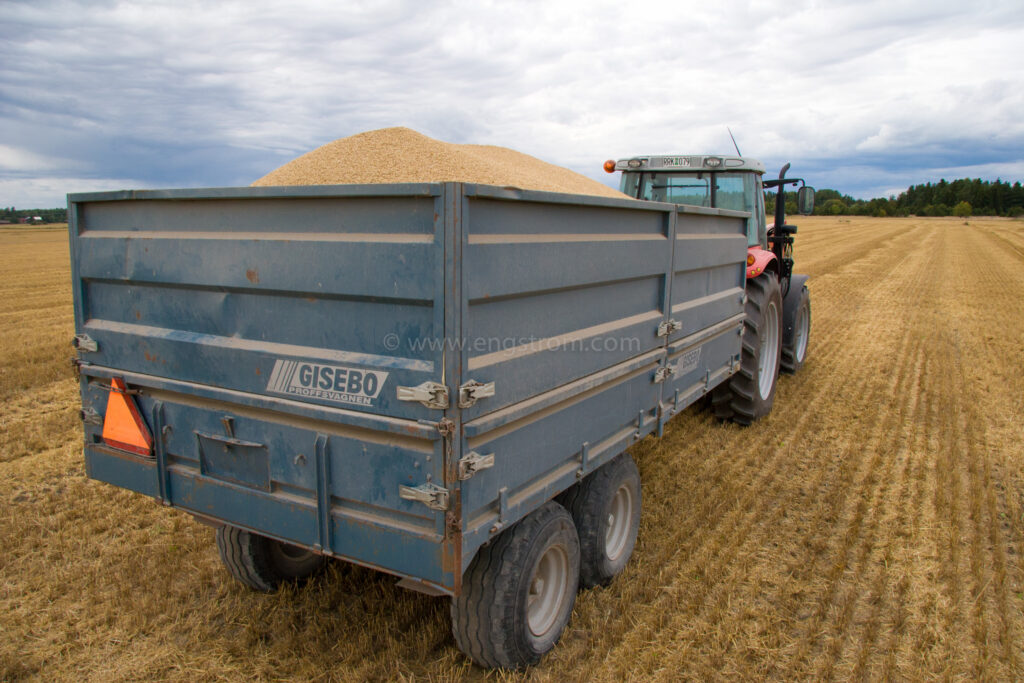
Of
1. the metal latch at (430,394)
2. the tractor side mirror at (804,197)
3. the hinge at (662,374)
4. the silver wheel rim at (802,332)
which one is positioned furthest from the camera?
the silver wheel rim at (802,332)

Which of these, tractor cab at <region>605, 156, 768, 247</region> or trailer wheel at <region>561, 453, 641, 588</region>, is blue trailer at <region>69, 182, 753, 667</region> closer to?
trailer wheel at <region>561, 453, 641, 588</region>

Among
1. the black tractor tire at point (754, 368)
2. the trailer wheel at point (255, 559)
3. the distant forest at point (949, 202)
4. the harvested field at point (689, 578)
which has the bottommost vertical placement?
the harvested field at point (689, 578)

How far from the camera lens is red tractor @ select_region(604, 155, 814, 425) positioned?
5.78m

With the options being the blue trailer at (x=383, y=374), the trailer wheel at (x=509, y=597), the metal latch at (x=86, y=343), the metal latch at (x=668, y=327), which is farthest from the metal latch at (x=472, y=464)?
the metal latch at (x=86, y=343)

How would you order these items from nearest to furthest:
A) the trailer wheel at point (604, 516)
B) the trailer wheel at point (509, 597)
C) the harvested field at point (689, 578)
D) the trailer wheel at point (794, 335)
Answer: the trailer wheel at point (509, 597)
the harvested field at point (689, 578)
the trailer wheel at point (604, 516)
the trailer wheel at point (794, 335)

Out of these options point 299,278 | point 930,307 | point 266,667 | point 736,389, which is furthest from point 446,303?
point 930,307

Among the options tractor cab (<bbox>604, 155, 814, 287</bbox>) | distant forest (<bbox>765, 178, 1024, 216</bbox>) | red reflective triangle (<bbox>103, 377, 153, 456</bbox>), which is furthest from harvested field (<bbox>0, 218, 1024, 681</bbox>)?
distant forest (<bbox>765, 178, 1024, 216</bbox>)

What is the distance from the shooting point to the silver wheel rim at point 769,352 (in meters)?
6.33

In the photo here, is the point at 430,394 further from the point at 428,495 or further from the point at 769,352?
the point at 769,352

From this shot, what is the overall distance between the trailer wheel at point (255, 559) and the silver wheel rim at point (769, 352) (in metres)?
4.53

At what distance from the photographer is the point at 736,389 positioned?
5809mm

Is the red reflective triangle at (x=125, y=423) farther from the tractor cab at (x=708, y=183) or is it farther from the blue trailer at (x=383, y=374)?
the tractor cab at (x=708, y=183)

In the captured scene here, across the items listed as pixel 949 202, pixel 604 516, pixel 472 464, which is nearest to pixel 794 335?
pixel 604 516

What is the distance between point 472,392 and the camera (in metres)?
2.23
